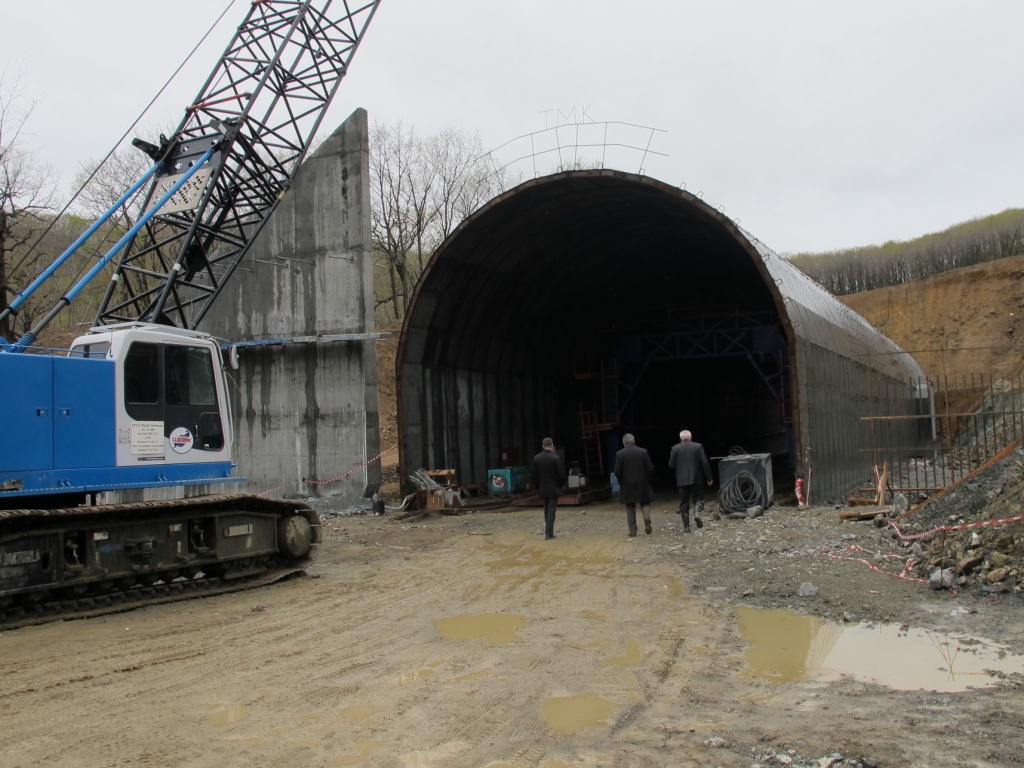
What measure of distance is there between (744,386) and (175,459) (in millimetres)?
25471

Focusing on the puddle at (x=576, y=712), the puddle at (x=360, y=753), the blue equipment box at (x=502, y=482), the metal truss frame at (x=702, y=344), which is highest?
the metal truss frame at (x=702, y=344)

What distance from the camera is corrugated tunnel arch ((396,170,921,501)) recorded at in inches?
675

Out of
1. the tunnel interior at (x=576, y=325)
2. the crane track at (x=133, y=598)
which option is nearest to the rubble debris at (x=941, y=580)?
the crane track at (x=133, y=598)

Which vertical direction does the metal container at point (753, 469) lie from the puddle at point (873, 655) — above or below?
above

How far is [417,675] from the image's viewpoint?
6.09 metres

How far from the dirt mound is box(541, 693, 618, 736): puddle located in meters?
36.9

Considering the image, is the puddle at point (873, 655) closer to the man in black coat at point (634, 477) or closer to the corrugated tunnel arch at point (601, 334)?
the man in black coat at point (634, 477)

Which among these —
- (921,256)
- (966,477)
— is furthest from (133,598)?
(921,256)

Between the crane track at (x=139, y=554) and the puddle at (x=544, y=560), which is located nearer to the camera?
the crane track at (x=139, y=554)

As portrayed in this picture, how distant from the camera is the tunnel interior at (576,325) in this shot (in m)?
18.6

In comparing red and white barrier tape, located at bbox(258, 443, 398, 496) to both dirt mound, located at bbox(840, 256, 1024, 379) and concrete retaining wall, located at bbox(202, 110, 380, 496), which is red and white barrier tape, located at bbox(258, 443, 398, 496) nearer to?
concrete retaining wall, located at bbox(202, 110, 380, 496)

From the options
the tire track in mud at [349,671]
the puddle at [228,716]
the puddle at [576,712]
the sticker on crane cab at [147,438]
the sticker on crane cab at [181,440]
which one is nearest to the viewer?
the tire track in mud at [349,671]

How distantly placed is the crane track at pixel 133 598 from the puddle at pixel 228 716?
385cm

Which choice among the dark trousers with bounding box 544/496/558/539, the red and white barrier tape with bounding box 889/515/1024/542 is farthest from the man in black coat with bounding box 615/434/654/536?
the red and white barrier tape with bounding box 889/515/1024/542
